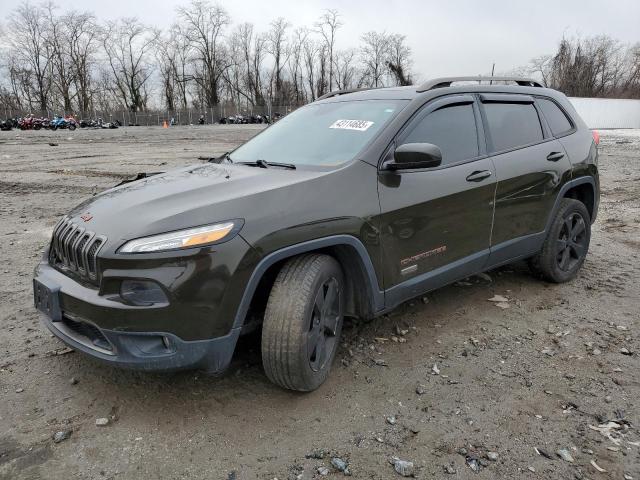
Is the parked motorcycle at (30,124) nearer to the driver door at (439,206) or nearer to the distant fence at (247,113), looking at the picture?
the distant fence at (247,113)

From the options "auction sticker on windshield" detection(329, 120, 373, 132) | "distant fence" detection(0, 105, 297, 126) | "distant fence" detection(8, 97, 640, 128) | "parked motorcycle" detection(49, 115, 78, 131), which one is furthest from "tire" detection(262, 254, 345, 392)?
"distant fence" detection(0, 105, 297, 126)

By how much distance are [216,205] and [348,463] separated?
54.9 inches

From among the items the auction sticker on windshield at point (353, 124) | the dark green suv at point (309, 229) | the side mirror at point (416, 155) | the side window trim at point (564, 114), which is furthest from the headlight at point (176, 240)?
the side window trim at point (564, 114)

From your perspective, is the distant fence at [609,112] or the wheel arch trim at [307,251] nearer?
the wheel arch trim at [307,251]

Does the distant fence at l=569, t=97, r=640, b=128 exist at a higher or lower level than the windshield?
higher

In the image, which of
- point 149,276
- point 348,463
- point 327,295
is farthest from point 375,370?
point 149,276

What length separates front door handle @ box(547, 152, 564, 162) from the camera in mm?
4145

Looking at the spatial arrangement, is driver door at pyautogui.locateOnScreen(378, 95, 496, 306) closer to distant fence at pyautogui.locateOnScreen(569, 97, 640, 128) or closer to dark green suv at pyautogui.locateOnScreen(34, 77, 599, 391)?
dark green suv at pyautogui.locateOnScreen(34, 77, 599, 391)

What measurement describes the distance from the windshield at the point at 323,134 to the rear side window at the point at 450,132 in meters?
0.21

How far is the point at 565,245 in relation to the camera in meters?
4.48

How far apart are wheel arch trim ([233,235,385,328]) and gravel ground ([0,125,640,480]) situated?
0.52 meters

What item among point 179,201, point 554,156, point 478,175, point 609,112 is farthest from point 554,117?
point 609,112

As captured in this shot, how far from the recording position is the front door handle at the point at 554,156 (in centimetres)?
415

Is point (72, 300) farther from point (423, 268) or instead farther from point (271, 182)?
point (423, 268)
